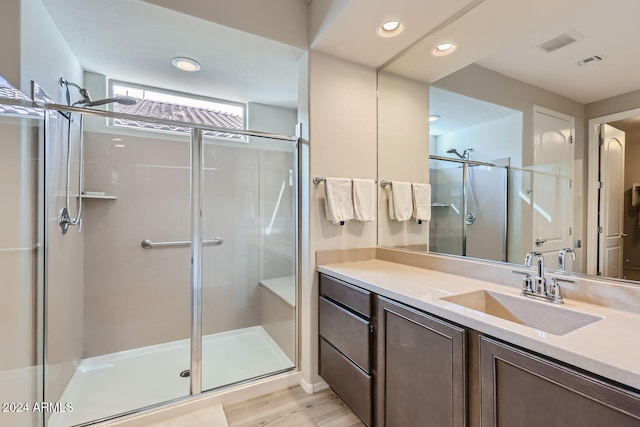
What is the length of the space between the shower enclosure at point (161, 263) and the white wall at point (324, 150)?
17cm

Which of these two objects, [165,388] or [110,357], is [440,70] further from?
[110,357]

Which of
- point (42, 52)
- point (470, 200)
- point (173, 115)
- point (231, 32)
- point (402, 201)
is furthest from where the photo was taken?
point (173, 115)

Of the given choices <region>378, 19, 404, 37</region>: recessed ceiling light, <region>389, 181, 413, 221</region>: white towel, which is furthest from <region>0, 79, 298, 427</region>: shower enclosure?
<region>378, 19, 404, 37</region>: recessed ceiling light

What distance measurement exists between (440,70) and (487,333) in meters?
1.80

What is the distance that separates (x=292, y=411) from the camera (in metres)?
1.81

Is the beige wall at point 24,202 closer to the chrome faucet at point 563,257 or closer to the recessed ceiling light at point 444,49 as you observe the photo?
the recessed ceiling light at point 444,49

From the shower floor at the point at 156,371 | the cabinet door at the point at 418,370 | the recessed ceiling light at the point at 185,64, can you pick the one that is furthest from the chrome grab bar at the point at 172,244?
the cabinet door at the point at 418,370

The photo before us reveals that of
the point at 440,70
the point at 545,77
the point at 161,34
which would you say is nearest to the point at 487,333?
the point at 545,77

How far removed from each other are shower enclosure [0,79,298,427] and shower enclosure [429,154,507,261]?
1067 mm

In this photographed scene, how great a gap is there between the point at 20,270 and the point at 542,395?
7.17ft

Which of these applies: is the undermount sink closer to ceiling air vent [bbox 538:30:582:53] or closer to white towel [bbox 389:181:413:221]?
white towel [bbox 389:181:413:221]

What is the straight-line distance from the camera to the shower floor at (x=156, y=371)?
181 centimetres

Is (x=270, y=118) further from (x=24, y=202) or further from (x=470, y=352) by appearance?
(x=470, y=352)

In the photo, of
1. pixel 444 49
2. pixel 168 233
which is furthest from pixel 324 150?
pixel 168 233
